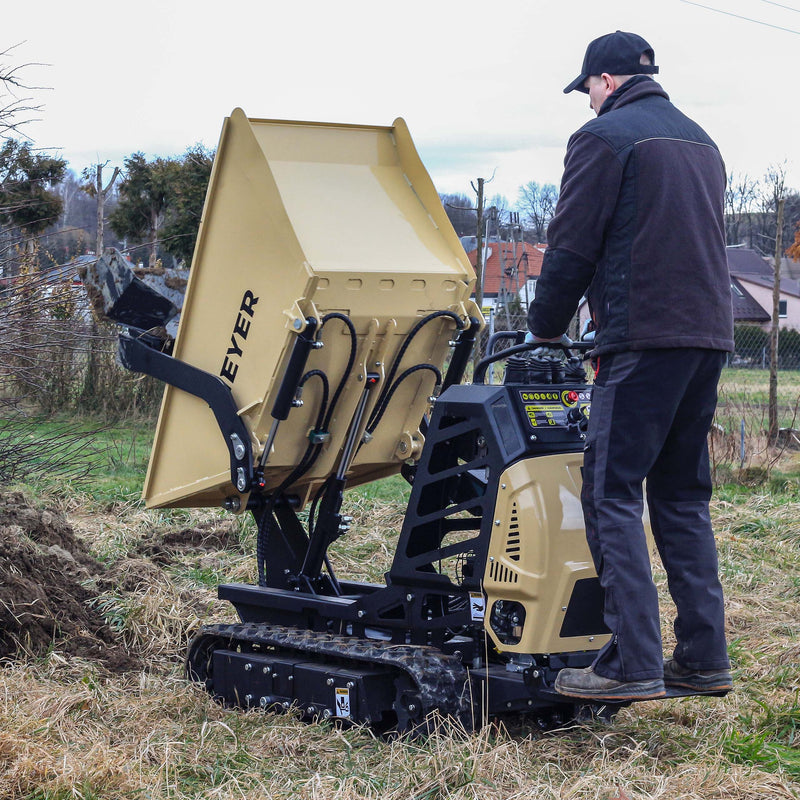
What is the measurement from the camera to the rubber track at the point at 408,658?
381cm

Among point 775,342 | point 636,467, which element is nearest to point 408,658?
point 636,467

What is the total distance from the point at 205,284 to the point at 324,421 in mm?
737

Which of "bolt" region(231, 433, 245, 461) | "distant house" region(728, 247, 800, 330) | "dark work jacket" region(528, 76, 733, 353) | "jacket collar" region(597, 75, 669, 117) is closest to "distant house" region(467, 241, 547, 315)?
"bolt" region(231, 433, 245, 461)

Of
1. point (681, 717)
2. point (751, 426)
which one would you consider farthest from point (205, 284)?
point (751, 426)

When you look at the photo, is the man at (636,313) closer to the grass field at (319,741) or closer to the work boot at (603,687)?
the work boot at (603,687)

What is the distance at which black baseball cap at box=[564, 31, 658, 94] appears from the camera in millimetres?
3682

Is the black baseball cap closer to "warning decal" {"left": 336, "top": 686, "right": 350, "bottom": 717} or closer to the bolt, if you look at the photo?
the bolt

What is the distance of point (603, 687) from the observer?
3.48m

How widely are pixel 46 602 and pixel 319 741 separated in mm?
1804

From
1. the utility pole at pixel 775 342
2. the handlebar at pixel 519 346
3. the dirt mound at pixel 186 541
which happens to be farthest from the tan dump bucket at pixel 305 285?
the utility pole at pixel 775 342

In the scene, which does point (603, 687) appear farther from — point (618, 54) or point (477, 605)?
point (618, 54)

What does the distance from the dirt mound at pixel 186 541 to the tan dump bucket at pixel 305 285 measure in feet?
6.61

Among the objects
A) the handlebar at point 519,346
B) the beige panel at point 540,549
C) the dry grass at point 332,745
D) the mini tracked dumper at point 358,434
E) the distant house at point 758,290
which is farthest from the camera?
the distant house at point 758,290

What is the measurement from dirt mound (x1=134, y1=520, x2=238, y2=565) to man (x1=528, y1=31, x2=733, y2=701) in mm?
3564
